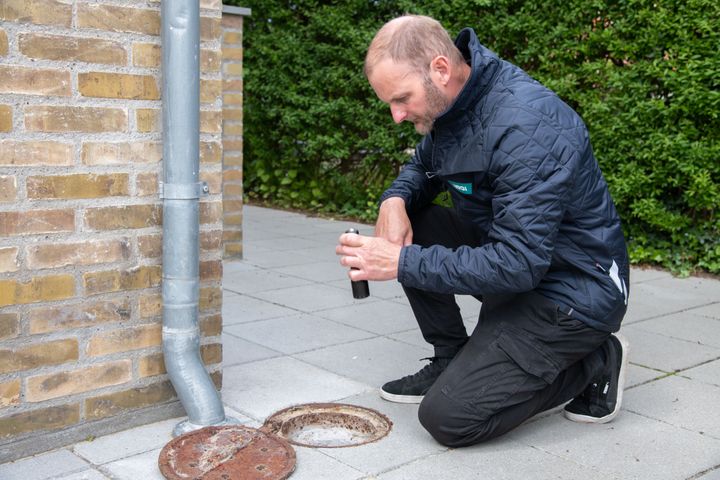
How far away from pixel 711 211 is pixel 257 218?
4.39 meters

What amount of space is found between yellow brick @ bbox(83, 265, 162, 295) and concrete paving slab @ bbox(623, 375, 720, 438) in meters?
1.90

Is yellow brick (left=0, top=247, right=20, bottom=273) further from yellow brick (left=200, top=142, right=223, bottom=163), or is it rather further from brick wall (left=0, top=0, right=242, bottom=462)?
yellow brick (left=200, top=142, right=223, bottom=163)

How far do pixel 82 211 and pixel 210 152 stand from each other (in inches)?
20.5

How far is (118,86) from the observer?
275 cm

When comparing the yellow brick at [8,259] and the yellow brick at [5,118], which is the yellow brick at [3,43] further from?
the yellow brick at [8,259]

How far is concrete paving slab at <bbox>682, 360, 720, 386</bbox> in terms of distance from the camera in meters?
3.66

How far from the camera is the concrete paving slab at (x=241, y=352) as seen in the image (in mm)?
3797

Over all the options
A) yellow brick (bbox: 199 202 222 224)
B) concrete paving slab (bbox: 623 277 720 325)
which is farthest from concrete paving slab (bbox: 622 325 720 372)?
yellow brick (bbox: 199 202 222 224)

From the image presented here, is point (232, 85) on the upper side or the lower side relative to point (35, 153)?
upper

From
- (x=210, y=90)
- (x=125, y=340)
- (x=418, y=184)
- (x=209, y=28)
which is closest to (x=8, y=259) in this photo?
(x=125, y=340)

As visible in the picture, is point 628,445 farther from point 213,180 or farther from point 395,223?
point 213,180

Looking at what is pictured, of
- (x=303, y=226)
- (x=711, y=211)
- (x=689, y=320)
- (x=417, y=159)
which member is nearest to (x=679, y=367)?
(x=689, y=320)

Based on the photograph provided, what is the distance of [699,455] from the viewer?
2.86m

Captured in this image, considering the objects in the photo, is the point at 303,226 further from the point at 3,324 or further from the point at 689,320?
the point at 3,324
